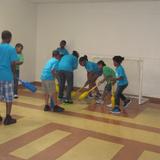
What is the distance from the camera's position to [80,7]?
775cm

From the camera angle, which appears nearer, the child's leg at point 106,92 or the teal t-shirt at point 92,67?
the child's leg at point 106,92

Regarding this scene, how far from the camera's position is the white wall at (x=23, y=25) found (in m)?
7.43

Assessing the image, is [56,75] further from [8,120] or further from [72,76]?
[8,120]

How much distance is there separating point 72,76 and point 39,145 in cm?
279

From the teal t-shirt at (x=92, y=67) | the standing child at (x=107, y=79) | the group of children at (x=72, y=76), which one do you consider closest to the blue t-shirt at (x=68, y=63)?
the group of children at (x=72, y=76)

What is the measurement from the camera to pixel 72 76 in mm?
6559

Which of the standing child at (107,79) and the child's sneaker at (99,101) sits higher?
the standing child at (107,79)

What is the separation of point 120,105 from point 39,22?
3.54m

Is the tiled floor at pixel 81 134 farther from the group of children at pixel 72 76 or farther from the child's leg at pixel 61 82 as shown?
the child's leg at pixel 61 82

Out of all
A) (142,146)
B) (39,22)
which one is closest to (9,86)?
(142,146)

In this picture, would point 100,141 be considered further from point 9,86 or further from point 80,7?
point 80,7

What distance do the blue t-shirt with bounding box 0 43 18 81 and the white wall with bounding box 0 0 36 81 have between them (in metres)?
2.97

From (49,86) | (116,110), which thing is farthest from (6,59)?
(116,110)

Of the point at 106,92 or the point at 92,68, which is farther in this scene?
the point at 92,68
